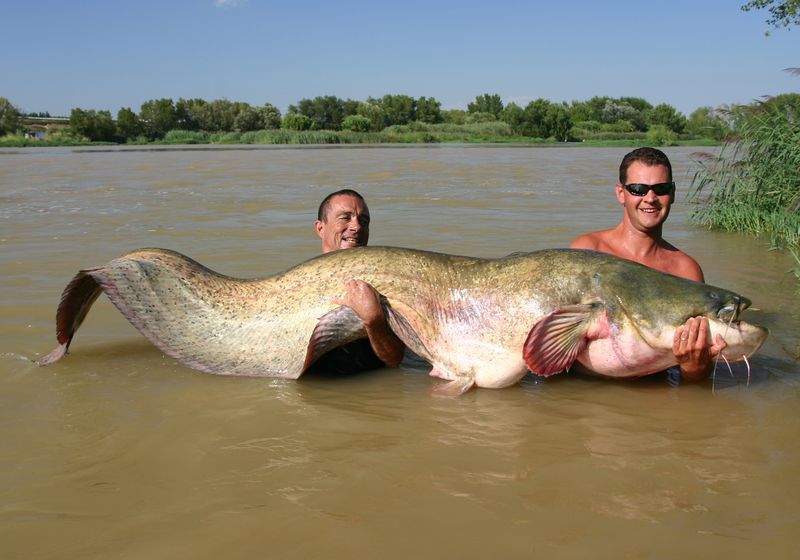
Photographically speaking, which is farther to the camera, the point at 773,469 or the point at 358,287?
the point at 358,287

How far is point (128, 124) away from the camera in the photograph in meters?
66.2

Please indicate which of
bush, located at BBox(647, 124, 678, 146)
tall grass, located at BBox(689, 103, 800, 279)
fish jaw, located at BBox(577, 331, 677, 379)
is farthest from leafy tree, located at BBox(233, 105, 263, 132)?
fish jaw, located at BBox(577, 331, 677, 379)

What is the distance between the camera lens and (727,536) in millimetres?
2062

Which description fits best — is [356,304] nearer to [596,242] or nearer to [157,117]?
[596,242]

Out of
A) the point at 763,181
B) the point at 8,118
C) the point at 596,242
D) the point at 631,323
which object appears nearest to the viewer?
the point at 631,323

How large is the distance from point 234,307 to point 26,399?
0.99m

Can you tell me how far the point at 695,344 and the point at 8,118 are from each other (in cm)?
6762

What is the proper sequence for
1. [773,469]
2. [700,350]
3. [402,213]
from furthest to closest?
1. [402,213]
2. [700,350]
3. [773,469]

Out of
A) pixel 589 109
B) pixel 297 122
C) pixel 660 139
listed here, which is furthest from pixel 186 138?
pixel 589 109

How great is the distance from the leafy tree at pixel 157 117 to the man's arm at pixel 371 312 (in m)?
70.5

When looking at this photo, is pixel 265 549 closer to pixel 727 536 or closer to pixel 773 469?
pixel 727 536

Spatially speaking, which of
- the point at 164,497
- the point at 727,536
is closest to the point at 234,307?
the point at 164,497

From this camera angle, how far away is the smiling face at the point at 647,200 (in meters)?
3.75

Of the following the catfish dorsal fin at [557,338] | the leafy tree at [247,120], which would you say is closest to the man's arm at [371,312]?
the catfish dorsal fin at [557,338]
